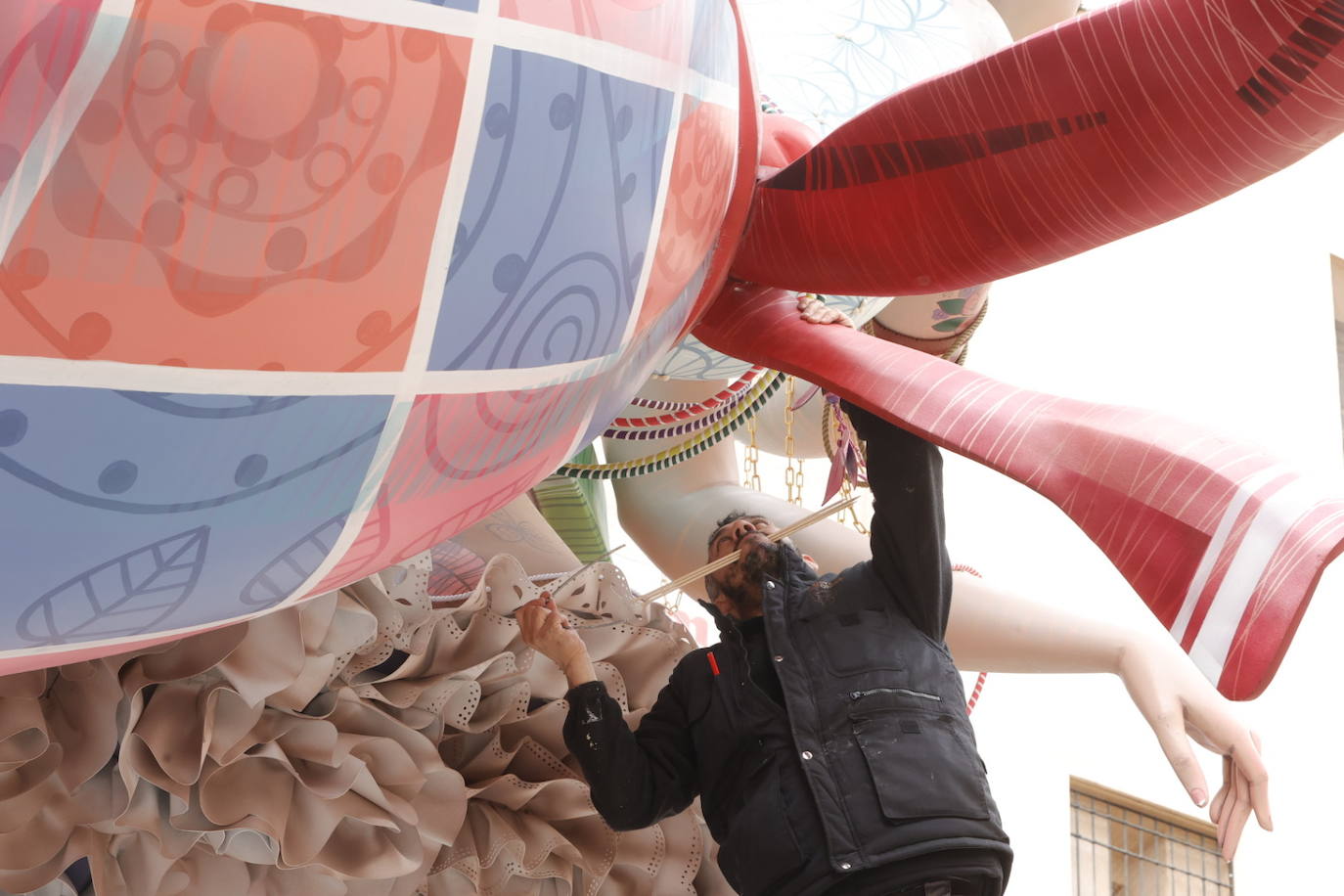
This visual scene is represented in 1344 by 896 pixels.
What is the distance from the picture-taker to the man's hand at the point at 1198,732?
83 centimetres

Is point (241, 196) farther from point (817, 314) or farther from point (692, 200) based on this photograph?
point (817, 314)

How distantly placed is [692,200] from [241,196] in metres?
0.16

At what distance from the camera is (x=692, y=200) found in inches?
17.2

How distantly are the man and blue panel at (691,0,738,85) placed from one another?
0.33 meters

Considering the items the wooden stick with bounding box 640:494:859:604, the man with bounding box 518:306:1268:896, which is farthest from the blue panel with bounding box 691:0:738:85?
the wooden stick with bounding box 640:494:859:604

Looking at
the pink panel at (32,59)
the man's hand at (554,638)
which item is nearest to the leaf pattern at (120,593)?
the pink panel at (32,59)

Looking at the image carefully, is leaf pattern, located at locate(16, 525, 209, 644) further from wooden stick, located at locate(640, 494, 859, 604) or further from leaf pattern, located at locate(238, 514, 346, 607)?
wooden stick, located at locate(640, 494, 859, 604)

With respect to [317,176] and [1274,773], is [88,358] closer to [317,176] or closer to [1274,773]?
[317,176]

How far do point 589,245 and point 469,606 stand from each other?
38cm

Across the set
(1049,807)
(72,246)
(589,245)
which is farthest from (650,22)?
(1049,807)

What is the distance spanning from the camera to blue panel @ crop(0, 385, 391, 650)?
327 millimetres

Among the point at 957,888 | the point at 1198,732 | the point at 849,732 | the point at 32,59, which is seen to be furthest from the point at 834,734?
the point at 32,59

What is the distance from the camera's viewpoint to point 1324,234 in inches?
105

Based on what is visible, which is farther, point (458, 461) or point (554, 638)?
point (554, 638)
